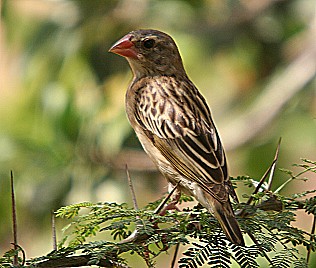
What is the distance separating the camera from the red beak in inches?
140

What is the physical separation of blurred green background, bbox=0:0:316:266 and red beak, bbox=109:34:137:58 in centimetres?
174

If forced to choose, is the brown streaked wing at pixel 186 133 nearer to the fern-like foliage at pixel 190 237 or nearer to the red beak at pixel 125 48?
the red beak at pixel 125 48

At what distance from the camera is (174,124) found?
319 cm

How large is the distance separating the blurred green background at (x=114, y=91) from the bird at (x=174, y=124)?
167cm

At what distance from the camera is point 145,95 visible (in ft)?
11.4

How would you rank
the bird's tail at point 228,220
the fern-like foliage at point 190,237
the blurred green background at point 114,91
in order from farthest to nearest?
the blurred green background at point 114,91
the bird's tail at point 228,220
the fern-like foliage at point 190,237

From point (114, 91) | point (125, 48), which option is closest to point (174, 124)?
point (125, 48)

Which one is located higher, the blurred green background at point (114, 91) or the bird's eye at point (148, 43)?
the blurred green background at point (114, 91)

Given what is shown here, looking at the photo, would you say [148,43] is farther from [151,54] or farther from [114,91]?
[114,91]

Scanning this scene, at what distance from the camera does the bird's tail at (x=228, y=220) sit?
1882 millimetres

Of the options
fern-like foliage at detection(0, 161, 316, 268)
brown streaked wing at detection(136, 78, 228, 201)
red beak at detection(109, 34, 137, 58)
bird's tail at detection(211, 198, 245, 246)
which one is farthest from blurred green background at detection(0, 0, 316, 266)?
fern-like foliage at detection(0, 161, 316, 268)

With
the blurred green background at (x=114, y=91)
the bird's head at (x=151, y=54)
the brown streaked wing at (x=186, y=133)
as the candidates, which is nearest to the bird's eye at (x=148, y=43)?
the bird's head at (x=151, y=54)

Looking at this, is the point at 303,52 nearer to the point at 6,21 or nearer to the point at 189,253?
the point at 6,21

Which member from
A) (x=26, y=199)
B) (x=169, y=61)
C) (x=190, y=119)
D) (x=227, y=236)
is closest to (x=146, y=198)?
(x=26, y=199)
